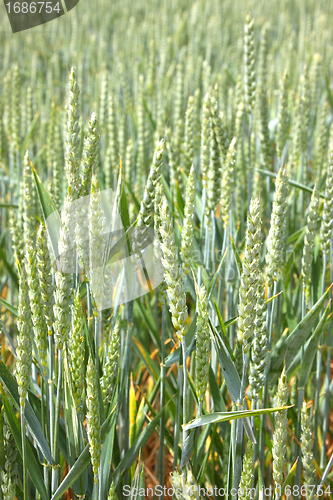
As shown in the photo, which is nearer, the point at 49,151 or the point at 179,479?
the point at 179,479

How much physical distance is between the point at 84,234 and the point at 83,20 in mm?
3241

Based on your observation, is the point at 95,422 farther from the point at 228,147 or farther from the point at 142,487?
the point at 228,147

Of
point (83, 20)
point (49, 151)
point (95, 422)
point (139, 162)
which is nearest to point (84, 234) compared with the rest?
point (95, 422)

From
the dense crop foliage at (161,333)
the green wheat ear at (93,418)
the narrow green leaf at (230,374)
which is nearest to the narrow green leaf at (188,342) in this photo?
the dense crop foliage at (161,333)

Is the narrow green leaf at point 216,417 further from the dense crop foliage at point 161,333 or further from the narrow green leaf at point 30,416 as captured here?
the narrow green leaf at point 30,416

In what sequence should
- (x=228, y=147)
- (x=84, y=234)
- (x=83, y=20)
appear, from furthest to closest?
(x=83, y=20) < (x=228, y=147) < (x=84, y=234)

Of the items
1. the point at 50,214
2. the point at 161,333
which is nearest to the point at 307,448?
the point at 161,333

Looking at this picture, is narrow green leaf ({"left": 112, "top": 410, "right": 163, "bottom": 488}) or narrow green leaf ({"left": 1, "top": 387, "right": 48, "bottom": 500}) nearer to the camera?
narrow green leaf ({"left": 1, "top": 387, "right": 48, "bottom": 500})

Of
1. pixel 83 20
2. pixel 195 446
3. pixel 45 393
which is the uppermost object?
pixel 83 20

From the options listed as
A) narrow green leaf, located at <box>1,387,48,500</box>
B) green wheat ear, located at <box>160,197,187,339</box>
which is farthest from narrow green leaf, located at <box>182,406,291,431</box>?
narrow green leaf, located at <box>1,387,48,500</box>

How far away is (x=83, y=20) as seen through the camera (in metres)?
3.40

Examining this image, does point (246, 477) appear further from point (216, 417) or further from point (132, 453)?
point (132, 453)

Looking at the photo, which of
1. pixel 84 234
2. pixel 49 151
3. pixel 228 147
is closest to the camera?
pixel 84 234

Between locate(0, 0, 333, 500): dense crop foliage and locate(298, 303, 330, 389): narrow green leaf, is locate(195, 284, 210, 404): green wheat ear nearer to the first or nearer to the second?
locate(0, 0, 333, 500): dense crop foliage
